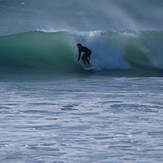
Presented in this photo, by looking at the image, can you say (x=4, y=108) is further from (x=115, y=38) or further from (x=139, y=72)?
(x=115, y=38)

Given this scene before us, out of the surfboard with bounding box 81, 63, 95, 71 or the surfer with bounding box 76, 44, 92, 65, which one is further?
the surfboard with bounding box 81, 63, 95, 71

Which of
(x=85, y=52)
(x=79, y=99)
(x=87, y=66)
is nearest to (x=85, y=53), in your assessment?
(x=85, y=52)

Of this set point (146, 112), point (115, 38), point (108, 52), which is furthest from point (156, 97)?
point (115, 38)

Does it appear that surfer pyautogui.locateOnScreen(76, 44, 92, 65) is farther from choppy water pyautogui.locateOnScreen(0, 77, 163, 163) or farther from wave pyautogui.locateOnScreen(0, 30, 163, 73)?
choppy water pyautogui.locateOnScreen(0, 77, 163, 163)

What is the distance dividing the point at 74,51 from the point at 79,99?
8.95 meters

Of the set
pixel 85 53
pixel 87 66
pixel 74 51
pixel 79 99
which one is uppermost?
pixel 74 51

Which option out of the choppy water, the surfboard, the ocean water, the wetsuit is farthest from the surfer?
the choppy water

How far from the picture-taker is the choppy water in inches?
224

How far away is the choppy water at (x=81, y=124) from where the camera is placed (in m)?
5.69

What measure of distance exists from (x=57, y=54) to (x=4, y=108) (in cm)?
998

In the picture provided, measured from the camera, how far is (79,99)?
9.30 meters

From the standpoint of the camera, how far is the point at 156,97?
31.5 ft

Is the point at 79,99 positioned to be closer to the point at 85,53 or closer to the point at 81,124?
the point at 81,124

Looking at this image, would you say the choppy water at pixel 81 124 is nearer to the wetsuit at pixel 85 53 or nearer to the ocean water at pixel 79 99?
the ocean water at pixel 79 99
